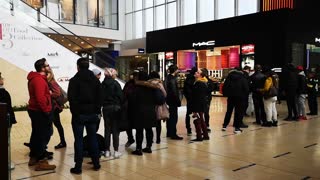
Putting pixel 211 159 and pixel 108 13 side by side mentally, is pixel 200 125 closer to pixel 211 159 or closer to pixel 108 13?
pixel 211 159

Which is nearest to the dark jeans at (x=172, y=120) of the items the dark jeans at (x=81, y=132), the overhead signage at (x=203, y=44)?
the dark jeans at (x=81, y=132)

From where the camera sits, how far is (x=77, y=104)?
4.57m

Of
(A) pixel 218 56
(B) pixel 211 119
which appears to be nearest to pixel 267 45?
(A) pixel 218 56

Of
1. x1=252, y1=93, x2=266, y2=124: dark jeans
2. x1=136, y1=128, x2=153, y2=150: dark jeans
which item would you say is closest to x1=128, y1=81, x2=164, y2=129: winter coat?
x1=136, y1=128, x2=153, y2=150: dark jeans

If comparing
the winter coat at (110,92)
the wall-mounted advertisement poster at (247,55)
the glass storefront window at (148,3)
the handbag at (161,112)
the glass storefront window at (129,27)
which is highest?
the glass storefront window at (148,3)

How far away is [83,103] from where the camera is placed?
4.58 metres

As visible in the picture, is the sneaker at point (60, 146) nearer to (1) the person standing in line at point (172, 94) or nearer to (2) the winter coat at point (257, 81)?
(1) the person standing in line at point (172, 94)

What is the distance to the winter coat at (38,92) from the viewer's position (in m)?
4.72

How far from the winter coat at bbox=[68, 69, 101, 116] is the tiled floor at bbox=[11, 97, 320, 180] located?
90 centimetres

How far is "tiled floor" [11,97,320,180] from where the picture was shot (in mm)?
4660

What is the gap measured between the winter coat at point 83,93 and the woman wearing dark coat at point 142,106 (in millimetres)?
1086

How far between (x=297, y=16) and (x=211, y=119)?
29.2 feet

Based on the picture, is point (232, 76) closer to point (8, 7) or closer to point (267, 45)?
point (8, 7)

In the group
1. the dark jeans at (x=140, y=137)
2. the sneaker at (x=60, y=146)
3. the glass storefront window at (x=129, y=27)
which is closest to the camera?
the dark jeans at (x=140, y=137)
